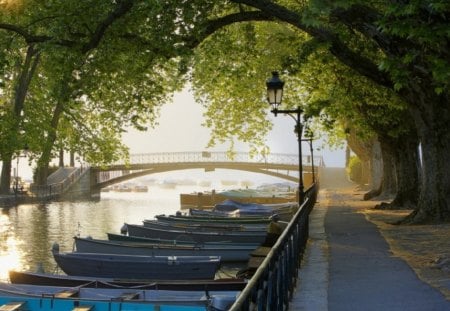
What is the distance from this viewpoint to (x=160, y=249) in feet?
60.0

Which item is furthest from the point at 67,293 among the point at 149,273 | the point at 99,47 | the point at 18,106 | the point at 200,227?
the point at 18,106

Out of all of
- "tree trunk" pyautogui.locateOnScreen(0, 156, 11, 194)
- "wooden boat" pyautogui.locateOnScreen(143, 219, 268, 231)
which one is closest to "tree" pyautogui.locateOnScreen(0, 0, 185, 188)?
"wooden boat" pyautogui.locateOnScreen(143, 219, 268, 231)

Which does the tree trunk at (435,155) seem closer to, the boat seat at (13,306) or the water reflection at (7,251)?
the boat seat at (13,306)

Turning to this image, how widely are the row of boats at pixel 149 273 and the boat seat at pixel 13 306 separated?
2 centimetres

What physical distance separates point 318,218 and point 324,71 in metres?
5.80

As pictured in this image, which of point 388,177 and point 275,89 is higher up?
point 275,89

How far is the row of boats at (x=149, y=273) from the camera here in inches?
411

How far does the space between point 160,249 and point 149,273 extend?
112 inches

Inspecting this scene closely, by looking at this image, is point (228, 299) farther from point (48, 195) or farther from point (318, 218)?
point (48, 195)

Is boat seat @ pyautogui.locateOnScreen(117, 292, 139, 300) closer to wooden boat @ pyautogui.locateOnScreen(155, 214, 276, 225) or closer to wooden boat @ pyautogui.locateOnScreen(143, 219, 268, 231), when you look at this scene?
wooden boat @ pyautogui.locateOnScreen(143, 219, 268, 231)

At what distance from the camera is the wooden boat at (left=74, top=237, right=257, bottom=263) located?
18.2m

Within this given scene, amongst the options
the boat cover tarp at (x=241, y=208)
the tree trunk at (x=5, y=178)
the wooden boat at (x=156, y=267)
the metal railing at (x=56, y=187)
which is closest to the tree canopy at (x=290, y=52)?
the wooden boat at (x=156, y=267)

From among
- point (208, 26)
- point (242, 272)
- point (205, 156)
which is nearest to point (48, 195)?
point (205, 156)

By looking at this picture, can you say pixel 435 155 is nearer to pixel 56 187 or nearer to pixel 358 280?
pixel 358 280
